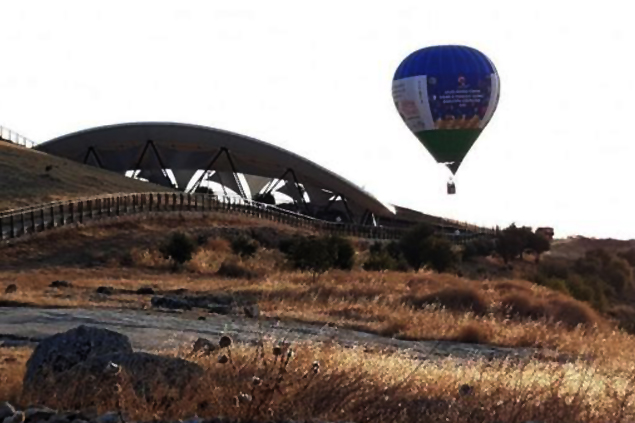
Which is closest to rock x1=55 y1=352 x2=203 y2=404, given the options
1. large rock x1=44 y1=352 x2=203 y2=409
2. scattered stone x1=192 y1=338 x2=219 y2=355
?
large rock x1=44 y1=352 x2=203 y2=409

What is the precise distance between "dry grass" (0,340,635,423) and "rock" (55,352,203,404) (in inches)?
1.1

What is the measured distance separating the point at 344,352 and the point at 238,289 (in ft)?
68.2

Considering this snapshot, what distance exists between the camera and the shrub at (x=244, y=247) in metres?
54.3

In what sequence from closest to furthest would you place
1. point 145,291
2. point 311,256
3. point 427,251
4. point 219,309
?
1. point 219,309
2. point 145,291
3. point 311,256
4. point 427,251

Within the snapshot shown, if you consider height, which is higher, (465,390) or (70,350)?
(70,350)

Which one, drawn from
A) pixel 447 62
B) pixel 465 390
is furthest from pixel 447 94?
pixel 465 390

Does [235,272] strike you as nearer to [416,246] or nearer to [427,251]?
[427,251]

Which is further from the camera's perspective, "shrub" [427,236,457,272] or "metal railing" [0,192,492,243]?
"shrub" [427,236,457,272]

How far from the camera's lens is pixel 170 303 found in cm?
2689

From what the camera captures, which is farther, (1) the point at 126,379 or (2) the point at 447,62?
(2) the point at 447,62

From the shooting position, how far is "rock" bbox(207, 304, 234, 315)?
26.2 meters

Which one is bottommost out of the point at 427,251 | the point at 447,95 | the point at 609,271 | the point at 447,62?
the point at 609,271

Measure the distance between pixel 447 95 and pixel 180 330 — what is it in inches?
1984

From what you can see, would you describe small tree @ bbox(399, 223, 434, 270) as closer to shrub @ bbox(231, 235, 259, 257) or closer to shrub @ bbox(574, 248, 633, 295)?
shrub @ bbox(231, 235, 259, 257)
